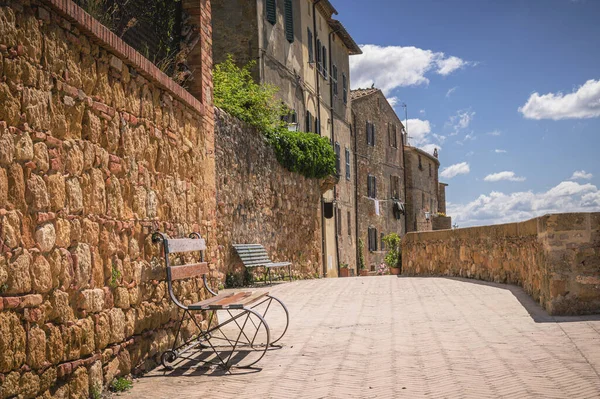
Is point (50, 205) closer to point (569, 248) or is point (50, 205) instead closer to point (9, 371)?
point (9, 371)

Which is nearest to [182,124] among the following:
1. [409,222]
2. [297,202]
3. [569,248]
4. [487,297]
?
[569,248]

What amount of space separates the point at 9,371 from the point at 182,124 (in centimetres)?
374

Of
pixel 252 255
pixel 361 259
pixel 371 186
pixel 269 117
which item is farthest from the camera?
pixel 371 186

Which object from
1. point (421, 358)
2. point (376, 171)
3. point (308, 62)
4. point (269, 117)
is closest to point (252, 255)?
point (269, 117)

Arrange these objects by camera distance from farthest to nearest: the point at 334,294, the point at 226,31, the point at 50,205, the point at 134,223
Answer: the point at 226,31 < the point at 334,294 < the point at 134,223 < the point at 50,205

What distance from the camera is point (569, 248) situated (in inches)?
309

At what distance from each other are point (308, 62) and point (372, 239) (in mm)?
11806

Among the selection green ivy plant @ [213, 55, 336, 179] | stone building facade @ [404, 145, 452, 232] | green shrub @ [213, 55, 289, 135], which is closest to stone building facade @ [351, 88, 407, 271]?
stone building facade @ [404, 145, 452, 232]

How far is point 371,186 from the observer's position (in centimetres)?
3328

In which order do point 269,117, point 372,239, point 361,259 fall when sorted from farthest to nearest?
point 372,239 → point 361,259 → point 269,117

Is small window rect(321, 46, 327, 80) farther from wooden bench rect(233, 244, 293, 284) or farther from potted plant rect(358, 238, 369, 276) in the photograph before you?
wooden bench rect(233, 244, 293, 284)

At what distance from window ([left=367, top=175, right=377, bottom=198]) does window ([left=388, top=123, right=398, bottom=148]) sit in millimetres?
4176

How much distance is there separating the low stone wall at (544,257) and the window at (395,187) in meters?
22.0

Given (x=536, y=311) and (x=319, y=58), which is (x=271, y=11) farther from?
(x=536, y=311)
